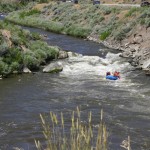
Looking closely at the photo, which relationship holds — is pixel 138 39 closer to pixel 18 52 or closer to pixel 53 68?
pixel 53 68

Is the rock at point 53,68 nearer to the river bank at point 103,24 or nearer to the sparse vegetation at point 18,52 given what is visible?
the sparse vegetation at point 18,52

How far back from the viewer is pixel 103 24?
51.2 meters

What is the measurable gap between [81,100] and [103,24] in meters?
30.8

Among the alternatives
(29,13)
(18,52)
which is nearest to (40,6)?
(29,13)

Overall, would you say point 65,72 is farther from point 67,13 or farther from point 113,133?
point 67,13

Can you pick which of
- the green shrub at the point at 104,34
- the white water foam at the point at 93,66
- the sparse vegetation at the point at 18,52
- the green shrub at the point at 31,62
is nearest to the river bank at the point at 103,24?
the green shrub at the point at 104,34

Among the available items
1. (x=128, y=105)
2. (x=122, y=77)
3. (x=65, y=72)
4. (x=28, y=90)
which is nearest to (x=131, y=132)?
(x=128, y=105)

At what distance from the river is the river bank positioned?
4152mm

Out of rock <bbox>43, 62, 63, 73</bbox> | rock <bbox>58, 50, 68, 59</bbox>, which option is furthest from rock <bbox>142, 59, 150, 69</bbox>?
rock <bbox>58, 50, 68, 59</bbox>

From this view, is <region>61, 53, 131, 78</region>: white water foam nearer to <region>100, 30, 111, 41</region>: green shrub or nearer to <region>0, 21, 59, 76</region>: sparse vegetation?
<region>0, 21, 59, 76</region>: sparse vegetation

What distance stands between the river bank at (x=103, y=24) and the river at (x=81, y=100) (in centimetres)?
415

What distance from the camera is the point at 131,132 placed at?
17.0 m

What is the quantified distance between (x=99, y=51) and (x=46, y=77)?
12738 millimetres

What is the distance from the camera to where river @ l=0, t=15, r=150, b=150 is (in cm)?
1666
